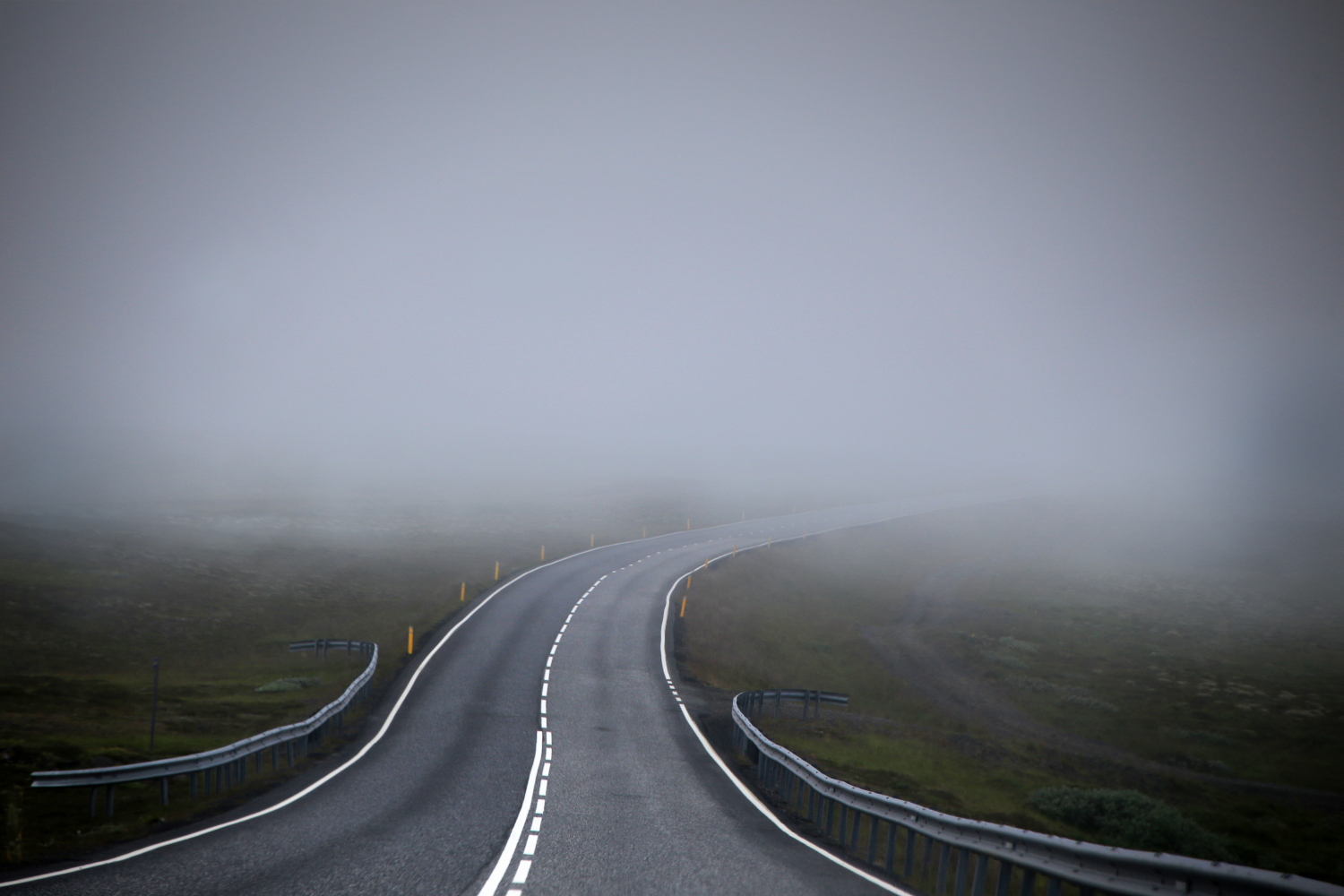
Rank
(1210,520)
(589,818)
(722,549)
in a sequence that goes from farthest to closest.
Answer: (1210,520)
(722,549)
(589,818)

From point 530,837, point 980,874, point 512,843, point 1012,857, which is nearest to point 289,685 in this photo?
point 530,837

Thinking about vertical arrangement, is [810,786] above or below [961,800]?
above

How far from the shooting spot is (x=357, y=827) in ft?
38.9

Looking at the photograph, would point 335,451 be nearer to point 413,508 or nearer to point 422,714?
point 413,508

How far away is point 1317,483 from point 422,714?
752 feet

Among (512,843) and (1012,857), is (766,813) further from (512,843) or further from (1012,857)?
(1012,857)

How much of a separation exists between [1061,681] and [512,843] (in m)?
34.5

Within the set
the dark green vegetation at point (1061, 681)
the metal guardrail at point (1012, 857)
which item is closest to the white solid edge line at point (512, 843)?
the metal guardrail at point (1012, 857)

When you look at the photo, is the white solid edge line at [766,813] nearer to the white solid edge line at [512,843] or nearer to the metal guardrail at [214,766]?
the white solid edge line at [512,843]

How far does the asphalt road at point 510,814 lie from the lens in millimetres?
9633

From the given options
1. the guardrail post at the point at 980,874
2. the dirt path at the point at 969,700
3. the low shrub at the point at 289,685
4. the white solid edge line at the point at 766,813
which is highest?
the guardrail post at the point at 980,874

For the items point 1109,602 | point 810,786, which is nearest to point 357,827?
point 810,786

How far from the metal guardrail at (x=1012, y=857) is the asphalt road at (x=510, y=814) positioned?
1243 millimetres

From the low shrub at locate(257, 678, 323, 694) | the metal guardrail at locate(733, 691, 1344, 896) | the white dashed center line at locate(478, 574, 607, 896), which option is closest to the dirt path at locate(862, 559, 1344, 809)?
the metal guardrail at locate(733, 691, 1344, 896)
